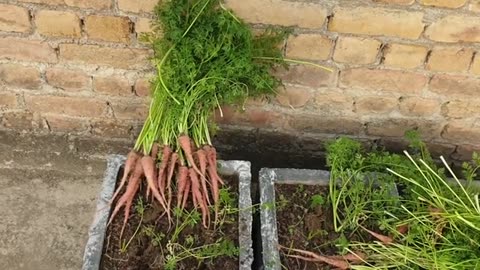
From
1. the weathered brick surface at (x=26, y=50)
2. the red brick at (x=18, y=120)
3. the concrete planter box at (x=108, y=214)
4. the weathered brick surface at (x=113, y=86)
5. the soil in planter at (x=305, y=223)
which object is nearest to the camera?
the concrete planter box at (x=108, y=214)

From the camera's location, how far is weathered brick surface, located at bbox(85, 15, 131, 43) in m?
2.19

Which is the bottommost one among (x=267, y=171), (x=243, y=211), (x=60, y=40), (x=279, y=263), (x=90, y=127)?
(x=279, y=263)

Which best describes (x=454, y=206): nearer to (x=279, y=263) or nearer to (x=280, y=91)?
(x=279, y=263)

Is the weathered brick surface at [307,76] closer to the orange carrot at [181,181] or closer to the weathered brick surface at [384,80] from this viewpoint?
the weathered brick surface at [384,80]

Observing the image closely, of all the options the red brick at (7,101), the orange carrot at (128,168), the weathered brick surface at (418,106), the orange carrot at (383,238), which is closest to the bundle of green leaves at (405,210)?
the orange carrot at (383,238)

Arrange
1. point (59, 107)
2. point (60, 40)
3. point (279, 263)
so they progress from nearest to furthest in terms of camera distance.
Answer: point (279, 263) < point (60, 40) < point (59, 107)

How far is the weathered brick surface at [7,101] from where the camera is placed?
8.07 ft

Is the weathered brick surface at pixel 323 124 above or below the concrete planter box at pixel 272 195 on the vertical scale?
above

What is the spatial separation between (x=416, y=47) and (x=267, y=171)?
0.71m

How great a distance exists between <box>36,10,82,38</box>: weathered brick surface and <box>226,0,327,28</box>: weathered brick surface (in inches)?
22.6

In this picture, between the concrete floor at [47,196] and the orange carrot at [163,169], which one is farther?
the concrete floor at [47,196]

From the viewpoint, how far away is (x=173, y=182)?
2115 mm

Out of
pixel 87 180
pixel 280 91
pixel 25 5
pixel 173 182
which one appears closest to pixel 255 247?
pixel 173 182

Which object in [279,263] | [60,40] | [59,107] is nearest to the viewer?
[279,263]
